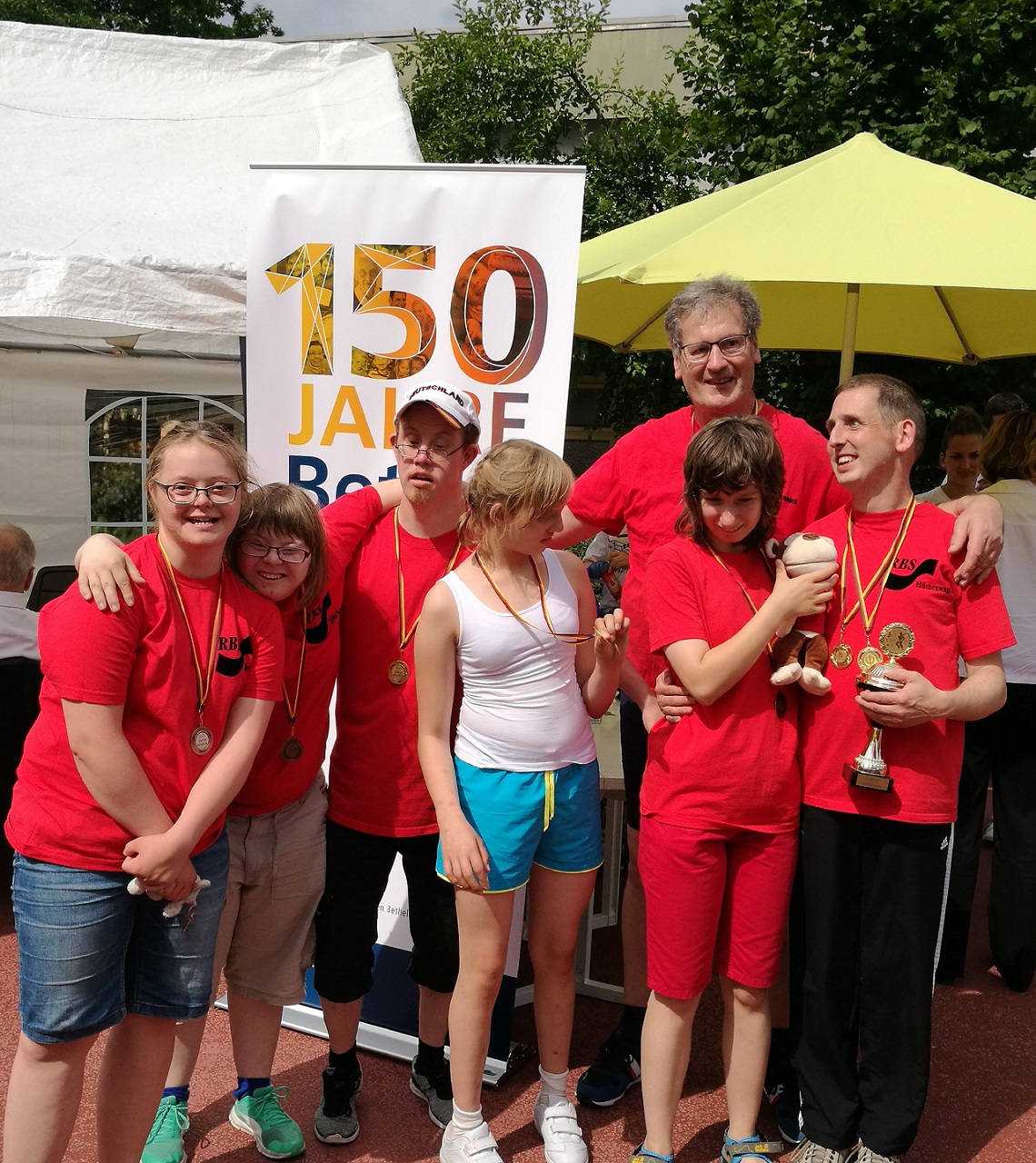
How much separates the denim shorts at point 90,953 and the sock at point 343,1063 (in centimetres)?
68

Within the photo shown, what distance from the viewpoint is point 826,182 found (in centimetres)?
355

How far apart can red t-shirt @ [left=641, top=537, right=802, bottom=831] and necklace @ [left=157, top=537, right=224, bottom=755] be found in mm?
966

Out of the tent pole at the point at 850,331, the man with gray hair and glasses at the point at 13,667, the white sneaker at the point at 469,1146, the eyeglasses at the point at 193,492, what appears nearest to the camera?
the eyeglasses at the point at 193,492

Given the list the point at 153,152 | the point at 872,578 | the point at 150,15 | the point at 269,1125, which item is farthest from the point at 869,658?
the point at 150,15

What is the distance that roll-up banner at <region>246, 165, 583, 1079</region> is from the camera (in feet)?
9.66

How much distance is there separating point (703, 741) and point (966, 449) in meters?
2.70

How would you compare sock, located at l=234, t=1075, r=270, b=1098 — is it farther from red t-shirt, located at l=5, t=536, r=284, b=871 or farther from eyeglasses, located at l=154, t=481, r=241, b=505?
eyeglasses, located at l=154, t=481, r=241, b=505

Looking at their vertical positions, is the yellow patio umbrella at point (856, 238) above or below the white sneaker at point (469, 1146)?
above

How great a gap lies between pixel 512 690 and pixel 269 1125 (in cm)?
129

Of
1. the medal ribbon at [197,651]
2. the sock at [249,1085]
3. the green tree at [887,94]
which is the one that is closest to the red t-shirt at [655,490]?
the medal ribbon at [197,651]

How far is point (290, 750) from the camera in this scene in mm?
2541

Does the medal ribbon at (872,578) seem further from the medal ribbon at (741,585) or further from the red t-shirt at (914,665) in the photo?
the medal ribbon at (741,585)

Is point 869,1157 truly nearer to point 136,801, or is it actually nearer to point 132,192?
point 136,801

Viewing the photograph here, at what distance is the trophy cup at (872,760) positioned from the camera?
2.26 metres
